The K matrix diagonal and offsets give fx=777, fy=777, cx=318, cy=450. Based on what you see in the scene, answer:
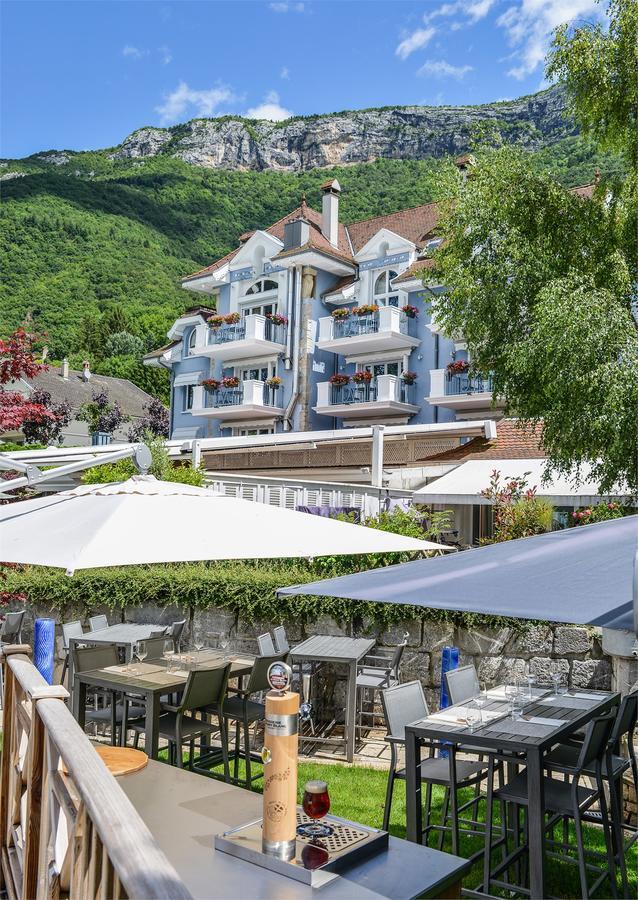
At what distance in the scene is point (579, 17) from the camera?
1245 centimetres

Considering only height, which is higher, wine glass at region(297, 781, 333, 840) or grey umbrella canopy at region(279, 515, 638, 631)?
grey umbrella canopy at region(279, 515, 638, 631)

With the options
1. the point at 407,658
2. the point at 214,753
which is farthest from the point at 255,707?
the point at 407,658

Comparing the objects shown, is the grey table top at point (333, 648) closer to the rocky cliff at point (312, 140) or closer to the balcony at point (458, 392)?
the balcony at point (458, 392)

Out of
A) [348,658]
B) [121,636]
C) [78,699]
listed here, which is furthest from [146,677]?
[121,636]

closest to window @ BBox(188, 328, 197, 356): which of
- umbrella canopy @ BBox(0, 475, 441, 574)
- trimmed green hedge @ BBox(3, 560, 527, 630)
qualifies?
trimmed green hedge @ BBox(3, 560, 527, 630)

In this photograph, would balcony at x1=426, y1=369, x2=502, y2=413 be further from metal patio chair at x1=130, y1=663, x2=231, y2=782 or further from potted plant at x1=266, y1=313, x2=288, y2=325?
metal patio chair at x1=130, y1=663, x2=231, y2=782

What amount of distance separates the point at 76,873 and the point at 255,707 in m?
5.39

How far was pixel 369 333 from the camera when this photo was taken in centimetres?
3123

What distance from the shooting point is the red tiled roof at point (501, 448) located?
61.5ft

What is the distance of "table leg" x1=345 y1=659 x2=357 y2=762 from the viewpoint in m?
8.74

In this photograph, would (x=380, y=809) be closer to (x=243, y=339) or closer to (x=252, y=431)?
(x=243, y=339)

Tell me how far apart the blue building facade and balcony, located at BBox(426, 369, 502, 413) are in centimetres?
4

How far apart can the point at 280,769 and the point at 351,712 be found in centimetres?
599

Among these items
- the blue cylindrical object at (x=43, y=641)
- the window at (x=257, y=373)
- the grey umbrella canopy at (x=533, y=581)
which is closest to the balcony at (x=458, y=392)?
the window at (x=257, y=373)
